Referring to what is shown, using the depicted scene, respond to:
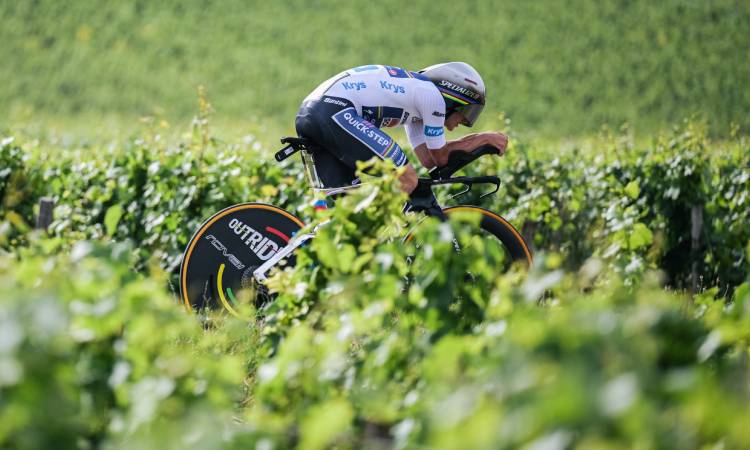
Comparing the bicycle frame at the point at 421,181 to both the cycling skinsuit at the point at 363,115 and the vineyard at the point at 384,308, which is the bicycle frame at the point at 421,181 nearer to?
the cycling skinsuit at the point at 363,115

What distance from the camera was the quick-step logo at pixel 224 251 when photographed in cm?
588

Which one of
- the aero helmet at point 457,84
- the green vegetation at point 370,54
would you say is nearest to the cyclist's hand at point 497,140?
the aero helmet at point 457,84

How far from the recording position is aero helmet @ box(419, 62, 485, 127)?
18.9 feet

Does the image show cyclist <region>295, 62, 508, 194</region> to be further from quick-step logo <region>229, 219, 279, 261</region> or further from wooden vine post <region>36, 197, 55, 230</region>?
wooden vine post <region>36, 197, 55, 230</region>

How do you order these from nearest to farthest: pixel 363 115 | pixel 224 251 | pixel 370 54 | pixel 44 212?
pixel 363 115, pixel 224 251, pixel 44 212, pixel 370 54

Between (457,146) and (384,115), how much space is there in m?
0.49

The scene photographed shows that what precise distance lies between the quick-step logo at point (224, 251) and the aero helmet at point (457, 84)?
5.54 feet

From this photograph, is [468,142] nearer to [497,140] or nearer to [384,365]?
[497,140]

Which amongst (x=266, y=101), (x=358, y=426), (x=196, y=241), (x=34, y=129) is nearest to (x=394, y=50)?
(x=266, y=101)

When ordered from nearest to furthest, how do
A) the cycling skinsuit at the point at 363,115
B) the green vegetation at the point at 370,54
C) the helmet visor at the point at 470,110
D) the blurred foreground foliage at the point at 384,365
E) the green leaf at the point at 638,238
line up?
the blurred foreground foliage at the point at 384,365, the green leaf at the point at 638,238, the cycling skinsuit at the point at 363,115, the helmet visor at the point at 470,110, the green vegetation at the point at 370,54

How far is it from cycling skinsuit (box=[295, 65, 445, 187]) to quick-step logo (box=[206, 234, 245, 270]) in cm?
79

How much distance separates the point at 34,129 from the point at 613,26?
23.4 m

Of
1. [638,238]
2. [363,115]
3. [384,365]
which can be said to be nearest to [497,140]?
[363,115]

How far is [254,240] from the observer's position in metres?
5.93
